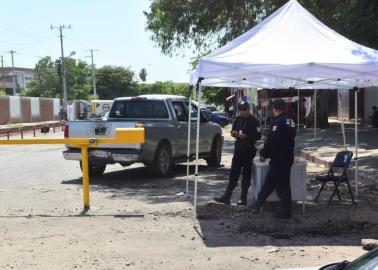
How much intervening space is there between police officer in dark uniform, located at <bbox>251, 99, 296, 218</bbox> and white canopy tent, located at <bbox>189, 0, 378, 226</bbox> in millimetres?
661

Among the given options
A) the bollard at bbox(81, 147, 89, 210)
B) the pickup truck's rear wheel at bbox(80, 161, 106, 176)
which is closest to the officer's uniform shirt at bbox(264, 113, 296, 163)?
the bollard at bbox(81, 147, 89, 210)

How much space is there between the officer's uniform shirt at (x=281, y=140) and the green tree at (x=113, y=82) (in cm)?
10722

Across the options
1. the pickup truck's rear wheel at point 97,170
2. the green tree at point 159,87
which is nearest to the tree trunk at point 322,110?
the pickup truck's rear wheel at point 97,170

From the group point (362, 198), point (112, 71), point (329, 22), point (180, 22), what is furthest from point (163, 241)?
point (112, 71)

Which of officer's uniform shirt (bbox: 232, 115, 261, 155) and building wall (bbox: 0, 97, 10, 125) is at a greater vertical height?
officer's uniform shirt (bbox: 232, 115, 261, 155)

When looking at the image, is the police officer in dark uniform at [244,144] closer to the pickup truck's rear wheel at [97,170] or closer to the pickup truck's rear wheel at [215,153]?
the pickup truck's rear wheel at [97,170]

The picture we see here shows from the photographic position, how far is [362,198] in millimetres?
10078

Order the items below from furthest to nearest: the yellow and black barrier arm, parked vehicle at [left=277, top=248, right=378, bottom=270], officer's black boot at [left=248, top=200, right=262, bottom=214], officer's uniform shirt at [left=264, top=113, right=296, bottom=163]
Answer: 1. the yellow and black barrier arm
2. officer's black boot at [left=248, top=200, right=262, bottom=214]
3. officer's uniform shirt at [left=264, top=113, right=296, bottom=163]
4. parked vehicle at [left=277, top=248, right=378, bottom=270]

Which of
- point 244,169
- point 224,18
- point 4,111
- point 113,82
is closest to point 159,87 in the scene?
point 113,82

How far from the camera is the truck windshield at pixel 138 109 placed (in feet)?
45.4

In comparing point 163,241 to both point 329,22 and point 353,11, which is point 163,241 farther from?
point 329,22

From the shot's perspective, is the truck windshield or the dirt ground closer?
the dirt ground

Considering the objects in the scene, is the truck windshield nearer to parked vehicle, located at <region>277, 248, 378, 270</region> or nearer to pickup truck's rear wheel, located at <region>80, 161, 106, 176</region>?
pickup truck's rear wheel, located at <region>80, 161, 106, 176</region>

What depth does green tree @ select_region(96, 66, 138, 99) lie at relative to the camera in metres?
115
